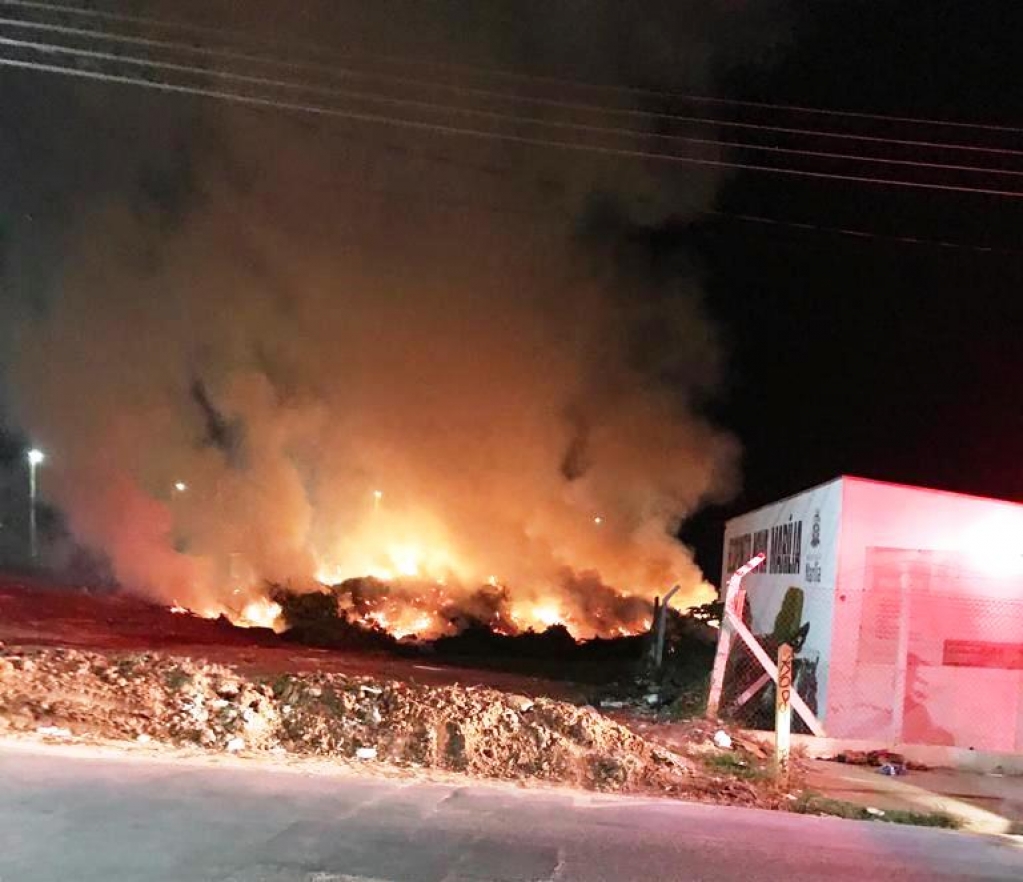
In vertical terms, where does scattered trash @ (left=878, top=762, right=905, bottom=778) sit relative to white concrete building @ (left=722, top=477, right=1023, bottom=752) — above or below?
below

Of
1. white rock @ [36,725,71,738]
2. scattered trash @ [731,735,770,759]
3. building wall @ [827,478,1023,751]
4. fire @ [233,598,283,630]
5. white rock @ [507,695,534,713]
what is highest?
building wall @ [827,478,1023,751]

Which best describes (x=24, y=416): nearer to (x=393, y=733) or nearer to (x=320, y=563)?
(x=320, y=563)

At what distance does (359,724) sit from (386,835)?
2.67 meters

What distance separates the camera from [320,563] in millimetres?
30578

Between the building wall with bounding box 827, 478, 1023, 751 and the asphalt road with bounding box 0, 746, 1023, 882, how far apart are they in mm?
3452

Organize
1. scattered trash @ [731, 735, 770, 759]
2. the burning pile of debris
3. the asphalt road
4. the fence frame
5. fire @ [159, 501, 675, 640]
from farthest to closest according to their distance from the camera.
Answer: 1. fire @ [159, 501, 675, 640]
2. the burning pile of debris
3. the fence frame
4. scattered trash @ [731, 735, 770, 759]
5. the asphalt road

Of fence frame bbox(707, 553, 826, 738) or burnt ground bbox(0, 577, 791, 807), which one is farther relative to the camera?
fence frame bbox(707, 553, 826, 738)

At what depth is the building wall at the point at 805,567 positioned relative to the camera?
10781 mm

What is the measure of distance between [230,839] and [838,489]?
304 inches

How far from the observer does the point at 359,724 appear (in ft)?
27.2

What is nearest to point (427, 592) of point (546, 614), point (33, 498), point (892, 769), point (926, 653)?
point (546, 614)

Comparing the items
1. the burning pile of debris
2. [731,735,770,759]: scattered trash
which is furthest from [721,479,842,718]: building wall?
the burning pile of debris

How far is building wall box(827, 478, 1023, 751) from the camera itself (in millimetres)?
10352

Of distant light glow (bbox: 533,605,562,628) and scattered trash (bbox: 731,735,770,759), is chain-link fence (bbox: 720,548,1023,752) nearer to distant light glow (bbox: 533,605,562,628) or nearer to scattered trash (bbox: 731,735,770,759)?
scattered trash (bbox: 731,735,770,759)
